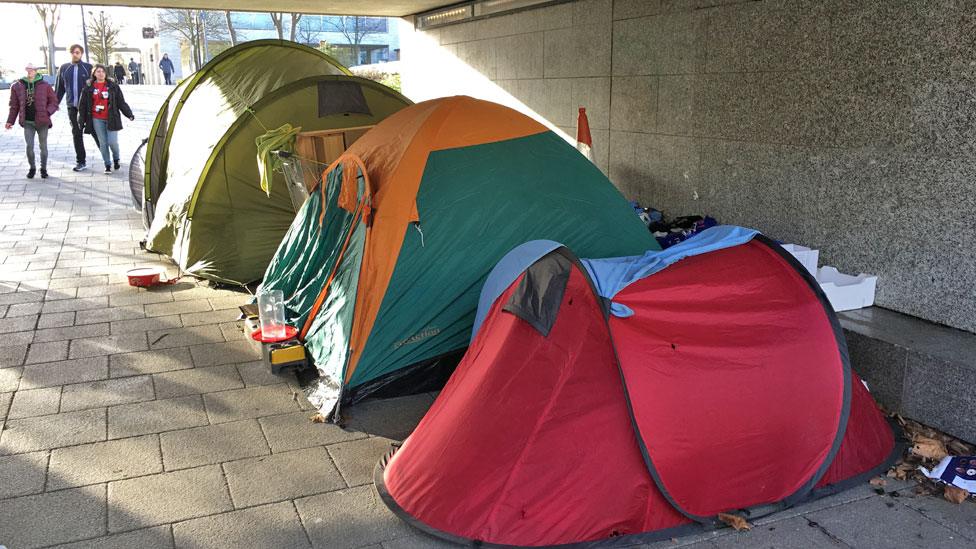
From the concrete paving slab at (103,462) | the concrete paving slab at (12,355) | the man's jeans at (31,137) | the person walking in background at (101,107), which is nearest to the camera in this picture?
the concrete paving slab at (103,462)

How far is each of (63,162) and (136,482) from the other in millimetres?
11088

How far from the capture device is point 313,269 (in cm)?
478

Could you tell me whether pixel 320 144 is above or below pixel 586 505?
above

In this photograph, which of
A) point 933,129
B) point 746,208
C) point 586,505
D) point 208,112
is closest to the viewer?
point 586,505

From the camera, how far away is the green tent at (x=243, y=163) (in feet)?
20.1

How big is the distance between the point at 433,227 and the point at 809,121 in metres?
2.30

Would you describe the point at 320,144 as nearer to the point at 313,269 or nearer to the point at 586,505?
the point at 313,269

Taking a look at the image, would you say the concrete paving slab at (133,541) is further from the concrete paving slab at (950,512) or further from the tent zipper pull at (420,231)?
the concrete paving slab at (950,512)

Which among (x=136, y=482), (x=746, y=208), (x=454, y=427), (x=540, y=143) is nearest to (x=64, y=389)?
(x=136, y=482)

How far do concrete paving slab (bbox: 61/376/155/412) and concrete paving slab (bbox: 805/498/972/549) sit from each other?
3.33 m

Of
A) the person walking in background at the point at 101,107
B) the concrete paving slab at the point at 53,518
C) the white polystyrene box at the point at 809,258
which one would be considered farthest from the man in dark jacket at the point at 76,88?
the white polystyrene box at the point at 809,258

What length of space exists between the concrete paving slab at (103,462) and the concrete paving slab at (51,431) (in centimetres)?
9

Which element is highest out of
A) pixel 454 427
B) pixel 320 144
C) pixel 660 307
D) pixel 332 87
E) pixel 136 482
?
pixel 332 87

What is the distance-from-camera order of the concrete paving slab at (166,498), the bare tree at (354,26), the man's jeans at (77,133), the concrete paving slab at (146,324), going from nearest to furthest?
1. the concrete paving slab at (166,498)
2. the concrete paving slab at (146,324)
3. the man's jeans at (77,133)
4. the bare tree at (354,26)
